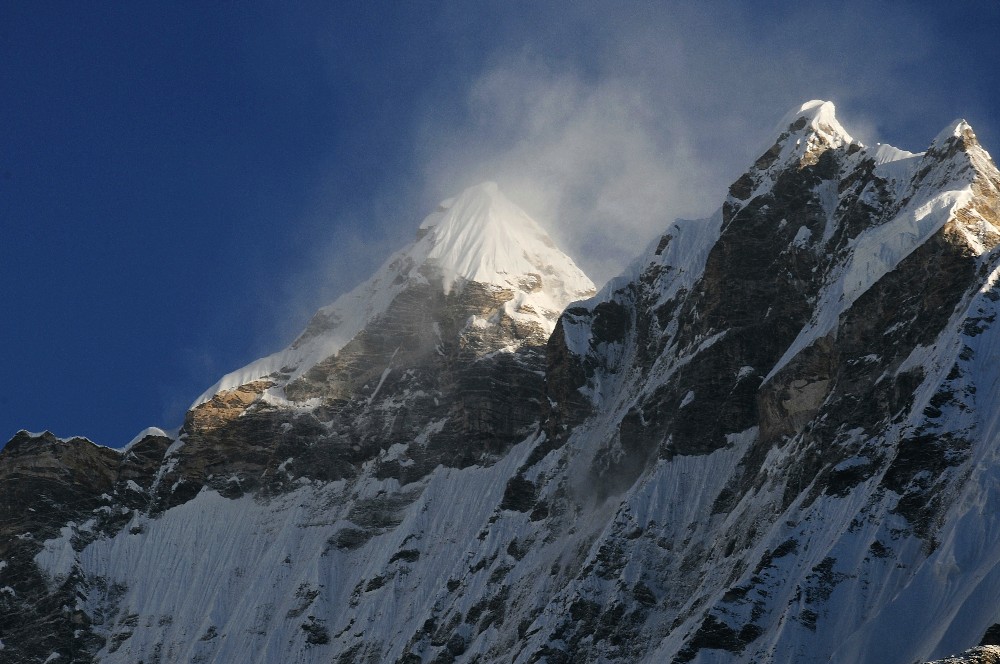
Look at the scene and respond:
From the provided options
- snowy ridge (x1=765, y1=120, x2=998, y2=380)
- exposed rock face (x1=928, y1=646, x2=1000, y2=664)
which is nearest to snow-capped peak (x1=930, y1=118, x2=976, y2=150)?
snowy ridge (x1=765, y1=120, x2=998, y2=380)

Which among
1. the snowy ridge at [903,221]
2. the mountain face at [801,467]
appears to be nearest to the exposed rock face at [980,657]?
the mountain face at [801,467]

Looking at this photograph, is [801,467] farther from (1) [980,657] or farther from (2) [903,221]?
(1) [980,657]

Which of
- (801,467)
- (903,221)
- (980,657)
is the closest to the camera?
(980,657)

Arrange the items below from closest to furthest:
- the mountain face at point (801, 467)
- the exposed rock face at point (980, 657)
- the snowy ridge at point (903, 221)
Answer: the exposed rock face at point (980, 657) → the mountain face at point (801, 467) → the snowy ridge at point (903, 221)

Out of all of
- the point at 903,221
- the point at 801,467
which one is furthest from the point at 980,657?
the point at 903,221

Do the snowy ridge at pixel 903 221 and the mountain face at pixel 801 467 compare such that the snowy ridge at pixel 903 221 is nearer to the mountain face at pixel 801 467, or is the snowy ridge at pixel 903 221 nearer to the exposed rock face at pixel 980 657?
the mountain face at pixel 801 467

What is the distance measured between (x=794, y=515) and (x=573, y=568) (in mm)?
33495

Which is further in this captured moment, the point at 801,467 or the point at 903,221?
the point at 903,221

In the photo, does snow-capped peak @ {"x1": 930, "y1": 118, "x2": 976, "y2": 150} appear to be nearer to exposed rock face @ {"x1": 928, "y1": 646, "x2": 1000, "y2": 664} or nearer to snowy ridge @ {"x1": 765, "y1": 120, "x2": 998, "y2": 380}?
snowy ridge @ {"x1": 765, "y1": 120, "x2": 998, "y2": 380}

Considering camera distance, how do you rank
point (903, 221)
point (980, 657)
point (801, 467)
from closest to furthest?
point (980, 657)
point (801, 467)
point (903, 221)

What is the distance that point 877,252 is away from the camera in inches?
6619

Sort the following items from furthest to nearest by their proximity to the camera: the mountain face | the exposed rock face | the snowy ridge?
the snowy ridge, the mountain face, the exposed rock face

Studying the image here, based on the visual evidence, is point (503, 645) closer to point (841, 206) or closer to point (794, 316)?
point (794, 316)

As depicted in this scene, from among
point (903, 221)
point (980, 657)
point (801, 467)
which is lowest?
point (980, 657)
